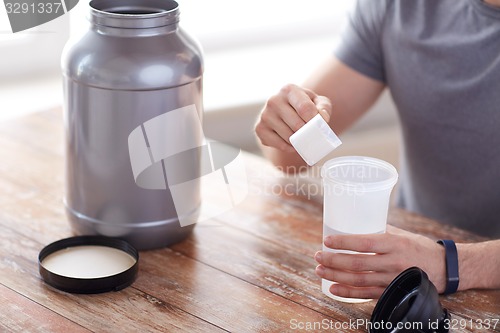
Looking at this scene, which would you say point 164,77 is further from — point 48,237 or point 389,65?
point 389,65

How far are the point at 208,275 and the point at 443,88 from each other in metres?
0.59

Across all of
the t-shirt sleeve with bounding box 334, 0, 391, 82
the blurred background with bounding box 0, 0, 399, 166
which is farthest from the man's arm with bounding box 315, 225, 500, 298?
the blurred background with bounding box 0, 0, 399, 166

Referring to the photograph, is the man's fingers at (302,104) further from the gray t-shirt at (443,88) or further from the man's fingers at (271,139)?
the gray t-shirt at (443,88)

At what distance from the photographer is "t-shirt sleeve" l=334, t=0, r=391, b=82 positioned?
1.45 m

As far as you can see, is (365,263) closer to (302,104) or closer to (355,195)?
(355,195)

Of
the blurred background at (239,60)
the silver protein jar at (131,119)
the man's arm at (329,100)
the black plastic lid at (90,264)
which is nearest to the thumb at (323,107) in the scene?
the man's arm at (329,100)

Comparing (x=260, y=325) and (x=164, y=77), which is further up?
(x=164, y=77)

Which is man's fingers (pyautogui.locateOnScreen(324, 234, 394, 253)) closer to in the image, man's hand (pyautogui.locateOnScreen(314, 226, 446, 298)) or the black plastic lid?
man's hand (pyautogui.locateOnScreen(314, 226, 446, 298))

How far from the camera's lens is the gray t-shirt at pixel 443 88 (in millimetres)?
1329

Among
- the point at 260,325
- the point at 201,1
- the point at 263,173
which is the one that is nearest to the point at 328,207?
the point at 260,325

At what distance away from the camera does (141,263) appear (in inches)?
41.9

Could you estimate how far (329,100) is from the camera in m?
1.26

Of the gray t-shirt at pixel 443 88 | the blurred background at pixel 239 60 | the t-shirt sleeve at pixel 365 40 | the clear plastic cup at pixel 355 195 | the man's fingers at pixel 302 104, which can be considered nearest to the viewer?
the clear plastic cup at pixel 355 195

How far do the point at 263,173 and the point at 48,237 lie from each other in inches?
16.0
